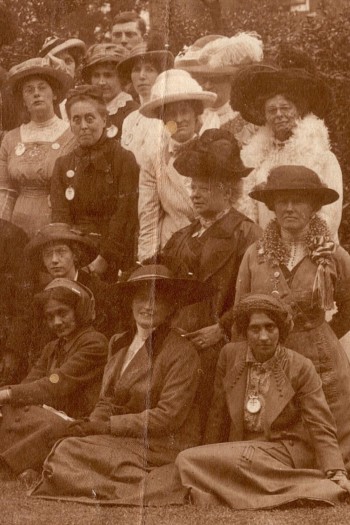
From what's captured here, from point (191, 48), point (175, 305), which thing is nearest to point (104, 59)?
point (191, 48)

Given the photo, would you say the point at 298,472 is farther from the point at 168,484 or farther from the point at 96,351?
the point at 96,351

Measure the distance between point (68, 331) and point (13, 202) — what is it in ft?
3.35

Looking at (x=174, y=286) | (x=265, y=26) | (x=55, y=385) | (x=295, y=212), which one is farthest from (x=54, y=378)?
(x=265, y=26)

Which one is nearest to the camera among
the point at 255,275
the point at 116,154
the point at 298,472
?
the point at 298,472

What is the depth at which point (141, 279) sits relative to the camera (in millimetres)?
7164

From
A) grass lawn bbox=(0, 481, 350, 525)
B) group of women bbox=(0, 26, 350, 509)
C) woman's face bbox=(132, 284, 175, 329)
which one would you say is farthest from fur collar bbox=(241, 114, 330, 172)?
grass lawn bbox=(0, 481, 350, 525)

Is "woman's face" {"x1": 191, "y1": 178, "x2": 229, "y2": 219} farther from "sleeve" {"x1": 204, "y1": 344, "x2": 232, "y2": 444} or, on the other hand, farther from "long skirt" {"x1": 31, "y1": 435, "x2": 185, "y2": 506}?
"long skirt" {"x1": 31, "y1": 435, "x2": 185, "y2": 506}

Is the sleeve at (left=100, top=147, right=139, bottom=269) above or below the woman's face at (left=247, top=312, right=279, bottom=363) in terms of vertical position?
above

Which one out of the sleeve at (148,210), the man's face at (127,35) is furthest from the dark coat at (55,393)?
the man's face at (127,35)

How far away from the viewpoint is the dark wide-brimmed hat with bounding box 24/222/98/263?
7543 millimetres

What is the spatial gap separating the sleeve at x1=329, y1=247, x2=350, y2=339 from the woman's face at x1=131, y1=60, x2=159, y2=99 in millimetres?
1556

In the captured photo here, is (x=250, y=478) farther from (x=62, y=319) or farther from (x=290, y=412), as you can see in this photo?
(x=62, y=319)

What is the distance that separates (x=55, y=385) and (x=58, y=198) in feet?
3.79

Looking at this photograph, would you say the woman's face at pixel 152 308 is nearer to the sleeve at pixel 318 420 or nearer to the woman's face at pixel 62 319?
the woman's face at pixel 62 319
